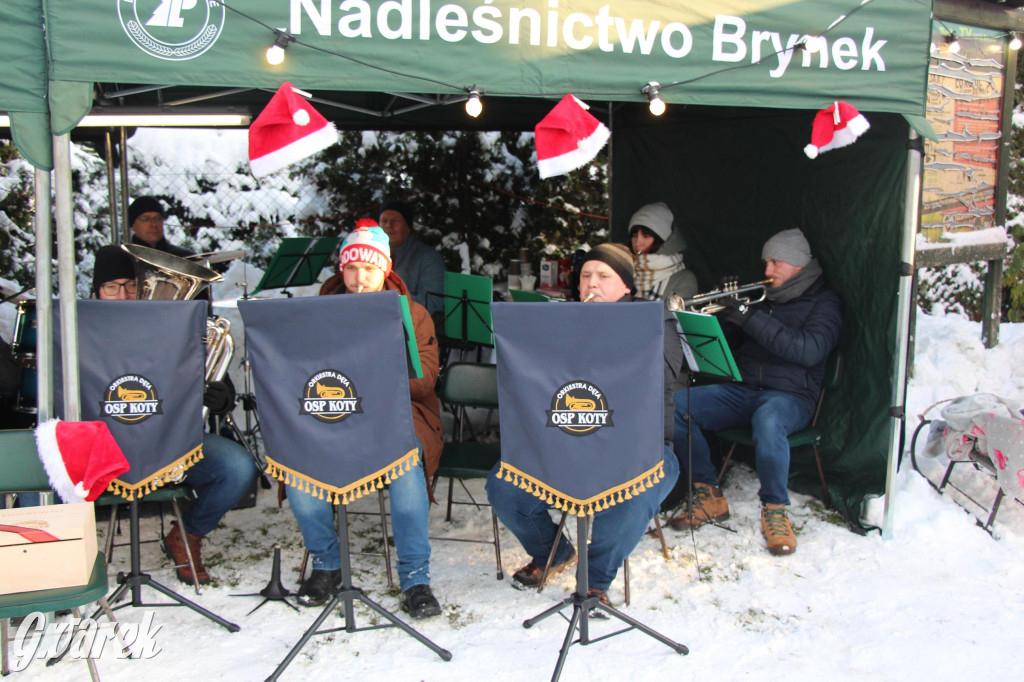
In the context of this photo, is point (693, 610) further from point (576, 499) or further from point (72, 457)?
point (72, 457)

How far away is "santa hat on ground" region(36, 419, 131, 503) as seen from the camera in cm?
287

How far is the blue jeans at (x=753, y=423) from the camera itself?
403 centimetres

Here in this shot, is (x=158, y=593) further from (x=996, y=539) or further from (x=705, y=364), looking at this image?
(x=996, y=539)

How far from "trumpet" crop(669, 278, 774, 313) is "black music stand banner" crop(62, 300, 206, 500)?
2.19 meters

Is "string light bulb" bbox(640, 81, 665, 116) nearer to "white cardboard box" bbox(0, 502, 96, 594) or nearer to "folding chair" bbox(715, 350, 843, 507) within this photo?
"folding chair" bbox(715, 350, 843, 507)

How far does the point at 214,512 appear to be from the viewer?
3.63 metres

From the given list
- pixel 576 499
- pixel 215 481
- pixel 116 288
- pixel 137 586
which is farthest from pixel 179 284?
pixel 576 499

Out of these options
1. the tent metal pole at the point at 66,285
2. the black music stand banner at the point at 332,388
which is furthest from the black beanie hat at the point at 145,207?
the black music stand banner at the point at 332,388

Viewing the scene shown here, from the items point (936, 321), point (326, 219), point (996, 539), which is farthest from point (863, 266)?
point (326, 219)

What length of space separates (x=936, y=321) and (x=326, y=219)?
5.44 m

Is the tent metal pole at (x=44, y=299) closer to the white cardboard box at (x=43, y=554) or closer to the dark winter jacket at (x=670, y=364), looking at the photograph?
the white cardboard box at (x=43, y=554)

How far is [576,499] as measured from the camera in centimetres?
285

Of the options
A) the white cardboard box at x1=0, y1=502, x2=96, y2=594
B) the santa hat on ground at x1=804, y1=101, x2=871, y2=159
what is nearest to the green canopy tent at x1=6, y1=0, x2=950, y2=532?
the santa hat on ground at x1=804, y1=101, x2=871, y2=159

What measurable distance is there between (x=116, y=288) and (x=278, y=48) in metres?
1.51
